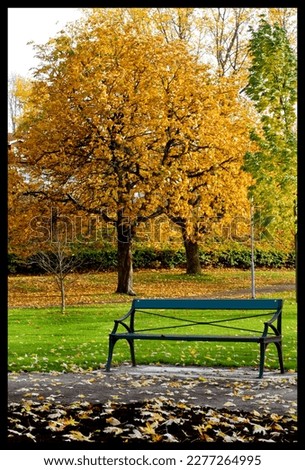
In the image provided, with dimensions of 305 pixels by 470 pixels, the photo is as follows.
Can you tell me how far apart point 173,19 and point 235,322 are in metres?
12.2

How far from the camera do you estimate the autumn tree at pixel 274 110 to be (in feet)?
36.4

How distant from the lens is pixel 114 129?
58.1ft

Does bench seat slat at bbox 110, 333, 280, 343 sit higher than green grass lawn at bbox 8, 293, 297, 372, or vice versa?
bench seat slat at bbox 110, 333, 280, 343

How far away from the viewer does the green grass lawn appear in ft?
29.2

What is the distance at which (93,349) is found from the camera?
10.2 metres

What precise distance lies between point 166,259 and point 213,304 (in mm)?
16095

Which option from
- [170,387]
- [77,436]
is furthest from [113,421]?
[170,387]

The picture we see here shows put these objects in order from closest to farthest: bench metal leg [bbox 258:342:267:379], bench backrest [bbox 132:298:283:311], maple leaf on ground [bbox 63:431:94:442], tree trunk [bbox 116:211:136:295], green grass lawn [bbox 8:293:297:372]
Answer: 1. maple leaf on ground [bbox 63:431:94:442]
2. bench metal leg [bbox 258:342:267:379]
3. bench backrest [bbox 132:298:283:311]
4. green grass lawn [bbox 8:293:297:372]
5. tree trunk [bbox 116:211:136:295]

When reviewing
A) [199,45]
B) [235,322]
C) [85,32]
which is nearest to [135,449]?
[235,322]

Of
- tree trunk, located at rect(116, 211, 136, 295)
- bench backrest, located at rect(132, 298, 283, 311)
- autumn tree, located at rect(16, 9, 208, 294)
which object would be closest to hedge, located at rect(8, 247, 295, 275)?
tree trunk, located at rect(116, 211, 136, 295)

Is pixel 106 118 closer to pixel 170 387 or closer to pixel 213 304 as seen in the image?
pixel 213 304

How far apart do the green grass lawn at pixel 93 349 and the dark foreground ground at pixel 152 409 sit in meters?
0.66

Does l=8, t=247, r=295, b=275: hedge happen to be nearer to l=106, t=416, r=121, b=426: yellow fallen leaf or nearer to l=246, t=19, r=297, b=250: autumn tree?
l=246, t=19, r=297, b=250: autumn tree

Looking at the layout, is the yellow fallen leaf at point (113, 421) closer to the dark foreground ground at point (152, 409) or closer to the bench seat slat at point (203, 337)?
the dark foreground ground at point (152, 409)
